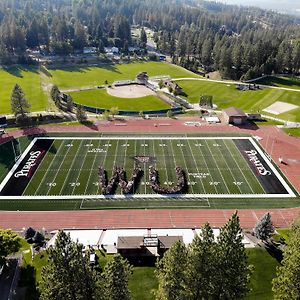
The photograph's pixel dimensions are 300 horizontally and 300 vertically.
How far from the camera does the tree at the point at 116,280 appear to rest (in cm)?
2742

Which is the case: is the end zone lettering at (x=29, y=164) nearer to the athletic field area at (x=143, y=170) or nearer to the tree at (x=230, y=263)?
the athletic field area at (x=143, y=170)

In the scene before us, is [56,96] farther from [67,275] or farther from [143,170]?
[67,275]

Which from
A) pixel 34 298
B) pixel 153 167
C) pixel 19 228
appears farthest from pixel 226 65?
pixel 34 298

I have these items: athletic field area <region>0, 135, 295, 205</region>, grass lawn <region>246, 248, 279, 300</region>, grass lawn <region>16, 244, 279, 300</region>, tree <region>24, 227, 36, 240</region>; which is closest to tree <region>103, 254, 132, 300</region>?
grass lawn <region>16, 244, 279, 300</region>

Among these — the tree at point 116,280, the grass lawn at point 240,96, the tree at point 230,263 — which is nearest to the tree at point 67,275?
the tree at point 116,280

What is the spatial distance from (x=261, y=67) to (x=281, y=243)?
316 feet

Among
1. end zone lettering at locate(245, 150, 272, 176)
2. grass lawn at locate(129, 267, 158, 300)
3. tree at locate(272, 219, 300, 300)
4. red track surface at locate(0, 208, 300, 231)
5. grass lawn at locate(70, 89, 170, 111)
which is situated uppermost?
tree at locate(272, 219, 300, 300)

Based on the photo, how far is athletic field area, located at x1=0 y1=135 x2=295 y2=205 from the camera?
59.4m

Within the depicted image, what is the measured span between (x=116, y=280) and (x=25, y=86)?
4110 inches

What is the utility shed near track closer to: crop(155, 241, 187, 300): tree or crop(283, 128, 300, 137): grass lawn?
crop(283, 128, 300, 137): grass lawn

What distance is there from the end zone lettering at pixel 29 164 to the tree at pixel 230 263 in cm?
4512

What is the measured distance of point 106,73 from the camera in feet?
470

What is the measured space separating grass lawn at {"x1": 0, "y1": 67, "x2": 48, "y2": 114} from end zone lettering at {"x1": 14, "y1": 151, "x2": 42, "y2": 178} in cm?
2942

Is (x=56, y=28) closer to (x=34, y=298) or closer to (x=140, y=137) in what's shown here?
(x=140, y=137)
